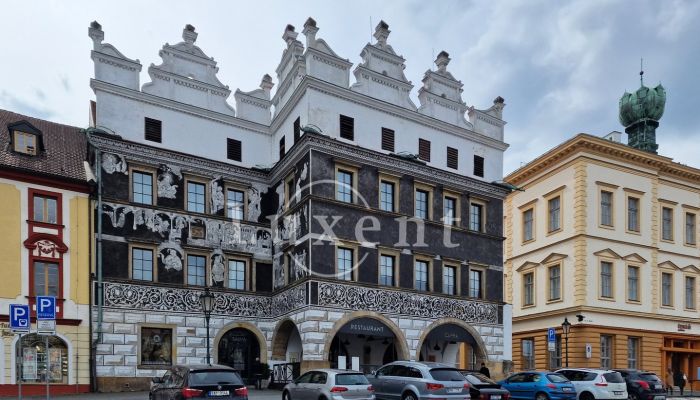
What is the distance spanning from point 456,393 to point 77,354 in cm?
1620

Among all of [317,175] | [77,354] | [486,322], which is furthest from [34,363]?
[486,322]

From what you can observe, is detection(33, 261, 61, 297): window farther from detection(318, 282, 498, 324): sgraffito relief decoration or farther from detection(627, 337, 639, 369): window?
detection(627, 337, 639, 369): window

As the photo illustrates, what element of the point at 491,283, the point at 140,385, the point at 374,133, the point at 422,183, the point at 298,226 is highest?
the point at 374,133

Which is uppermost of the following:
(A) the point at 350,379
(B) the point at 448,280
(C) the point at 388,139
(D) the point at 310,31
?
(D) the point at 310,31

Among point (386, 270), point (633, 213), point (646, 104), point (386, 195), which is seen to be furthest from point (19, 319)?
point (646, 104)

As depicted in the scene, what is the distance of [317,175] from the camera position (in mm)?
27219

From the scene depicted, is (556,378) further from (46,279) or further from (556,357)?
(46,279)

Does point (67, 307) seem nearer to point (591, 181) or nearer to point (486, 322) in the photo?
point (486, 322)

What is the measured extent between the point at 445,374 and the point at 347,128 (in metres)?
13.8

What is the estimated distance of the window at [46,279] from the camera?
25.0 meters

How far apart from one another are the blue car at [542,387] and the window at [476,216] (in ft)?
32.5

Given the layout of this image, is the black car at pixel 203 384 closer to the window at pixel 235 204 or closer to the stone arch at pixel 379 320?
the stone arch at pixel 379 320

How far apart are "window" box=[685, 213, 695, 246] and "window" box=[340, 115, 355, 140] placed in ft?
88.2

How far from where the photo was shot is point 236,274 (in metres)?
29.7
